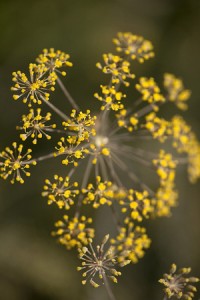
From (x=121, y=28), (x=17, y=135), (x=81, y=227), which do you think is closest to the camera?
(x=81, y=227)

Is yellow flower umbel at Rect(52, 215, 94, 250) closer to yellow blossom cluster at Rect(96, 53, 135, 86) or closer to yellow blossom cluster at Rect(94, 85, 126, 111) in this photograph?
yellow blossom cluster at Rect(94, 85, 126, 111)

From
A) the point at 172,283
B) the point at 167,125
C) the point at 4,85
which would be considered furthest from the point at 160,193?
the point at 4,85

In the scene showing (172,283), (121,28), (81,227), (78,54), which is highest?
(121,28)

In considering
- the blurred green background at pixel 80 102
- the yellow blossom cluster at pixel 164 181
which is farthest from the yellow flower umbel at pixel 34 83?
the blurred green background at pixel 80 102

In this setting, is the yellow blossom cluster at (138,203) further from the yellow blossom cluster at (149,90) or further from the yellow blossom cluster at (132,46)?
the yellow blossom cluster at (132,46)

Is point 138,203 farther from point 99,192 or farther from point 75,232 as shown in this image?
point 75,232

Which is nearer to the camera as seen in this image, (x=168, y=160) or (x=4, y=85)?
(x=168, y=160)

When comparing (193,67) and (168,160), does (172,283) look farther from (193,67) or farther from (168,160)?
(193,67)

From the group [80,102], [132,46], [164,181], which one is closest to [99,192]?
[164,181]
